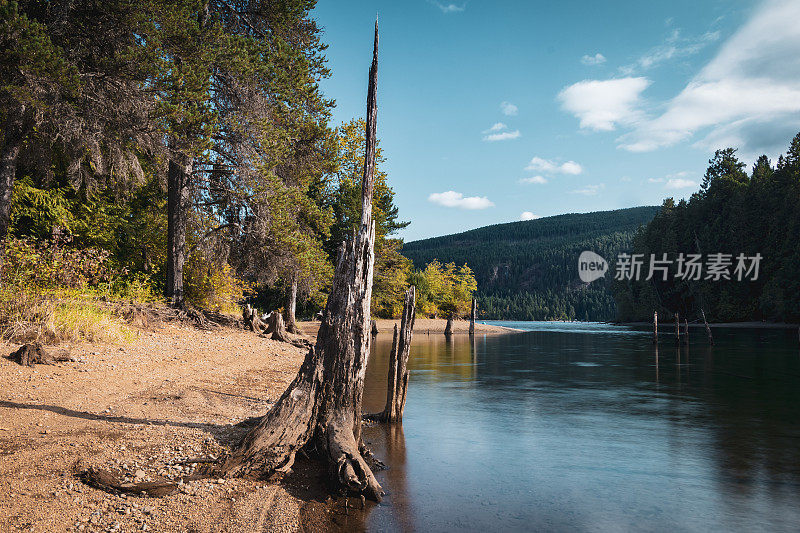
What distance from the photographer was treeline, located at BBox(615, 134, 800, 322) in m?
63.4

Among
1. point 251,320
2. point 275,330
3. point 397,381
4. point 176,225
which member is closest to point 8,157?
point 176,225

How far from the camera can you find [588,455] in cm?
1006

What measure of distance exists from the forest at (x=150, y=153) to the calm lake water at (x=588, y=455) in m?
7.61

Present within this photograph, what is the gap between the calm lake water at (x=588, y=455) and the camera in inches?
271

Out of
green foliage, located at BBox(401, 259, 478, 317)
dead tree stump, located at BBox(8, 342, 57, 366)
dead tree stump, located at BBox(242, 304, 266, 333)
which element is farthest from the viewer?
green foliage, located at BBox(401, 259, 478, 317)

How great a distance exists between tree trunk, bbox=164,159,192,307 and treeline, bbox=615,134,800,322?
222 feet

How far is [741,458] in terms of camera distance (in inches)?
396

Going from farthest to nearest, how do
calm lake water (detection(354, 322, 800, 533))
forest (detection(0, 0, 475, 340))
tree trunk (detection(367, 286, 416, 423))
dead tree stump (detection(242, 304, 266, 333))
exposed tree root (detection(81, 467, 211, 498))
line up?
dead tree stump (detection(242, 304, 266, 333))
forest (detection(0, 0, 475, 340))
tree trunk (detection(367, 286, 416, 423))
calm lake water (detection(354, 322, 800, 533))
exposed tree root (detection(81, 467, 211, 498))

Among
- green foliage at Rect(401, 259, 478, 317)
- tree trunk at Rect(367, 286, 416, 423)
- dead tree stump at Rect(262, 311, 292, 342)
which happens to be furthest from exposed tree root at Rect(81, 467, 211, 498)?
green foliage at Rect(401, 259, 478, 317)

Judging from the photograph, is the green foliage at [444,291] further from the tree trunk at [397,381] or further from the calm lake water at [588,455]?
the tree trunk at [397,381]

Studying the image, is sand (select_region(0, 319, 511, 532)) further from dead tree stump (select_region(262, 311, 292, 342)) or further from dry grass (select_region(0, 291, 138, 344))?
dead tree stump (select_region(262, 311, 292, 342))

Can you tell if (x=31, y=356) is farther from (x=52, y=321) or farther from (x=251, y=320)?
(x=251, y=320)

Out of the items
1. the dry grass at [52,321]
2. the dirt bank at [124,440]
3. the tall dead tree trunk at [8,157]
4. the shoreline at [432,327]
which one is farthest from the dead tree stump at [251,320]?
the shoreline at [432,327]

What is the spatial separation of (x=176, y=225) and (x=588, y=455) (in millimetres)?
15275
